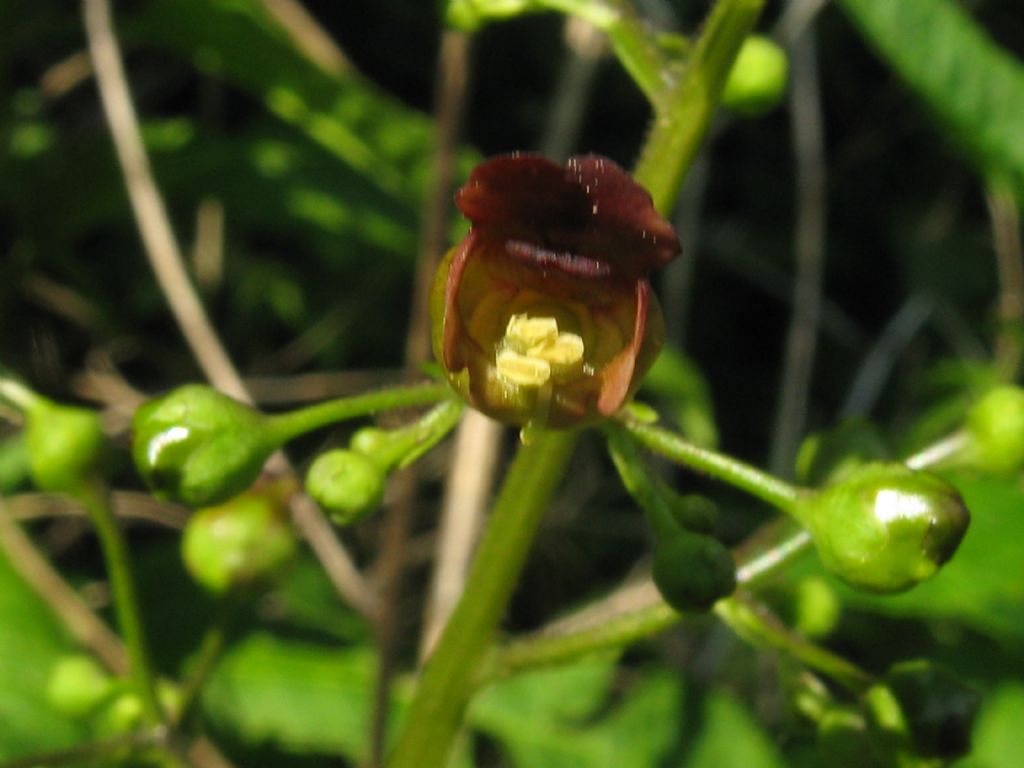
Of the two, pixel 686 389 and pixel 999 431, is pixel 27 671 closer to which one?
pixel 686 389

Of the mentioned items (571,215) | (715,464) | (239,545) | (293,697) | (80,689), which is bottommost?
(293,697)

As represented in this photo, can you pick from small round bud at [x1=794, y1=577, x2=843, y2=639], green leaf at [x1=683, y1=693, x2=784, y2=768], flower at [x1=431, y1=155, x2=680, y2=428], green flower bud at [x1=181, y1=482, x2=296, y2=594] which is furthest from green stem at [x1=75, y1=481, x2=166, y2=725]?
green leaf at [x1=683, y1=693, x2=784, y2=768]

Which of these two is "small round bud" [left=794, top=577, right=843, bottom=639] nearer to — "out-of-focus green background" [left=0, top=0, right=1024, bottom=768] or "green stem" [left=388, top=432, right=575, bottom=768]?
"out-of-focus green background" [left=0, top=0, right=1024, bottom=768]

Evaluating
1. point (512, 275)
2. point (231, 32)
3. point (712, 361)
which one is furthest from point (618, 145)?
point (512, 275)

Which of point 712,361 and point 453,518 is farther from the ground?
point 453,518

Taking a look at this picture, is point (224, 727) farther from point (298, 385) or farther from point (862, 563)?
point (862, 563)

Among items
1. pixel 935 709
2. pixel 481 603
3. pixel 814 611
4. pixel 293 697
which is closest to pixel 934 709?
pixel 935 709
